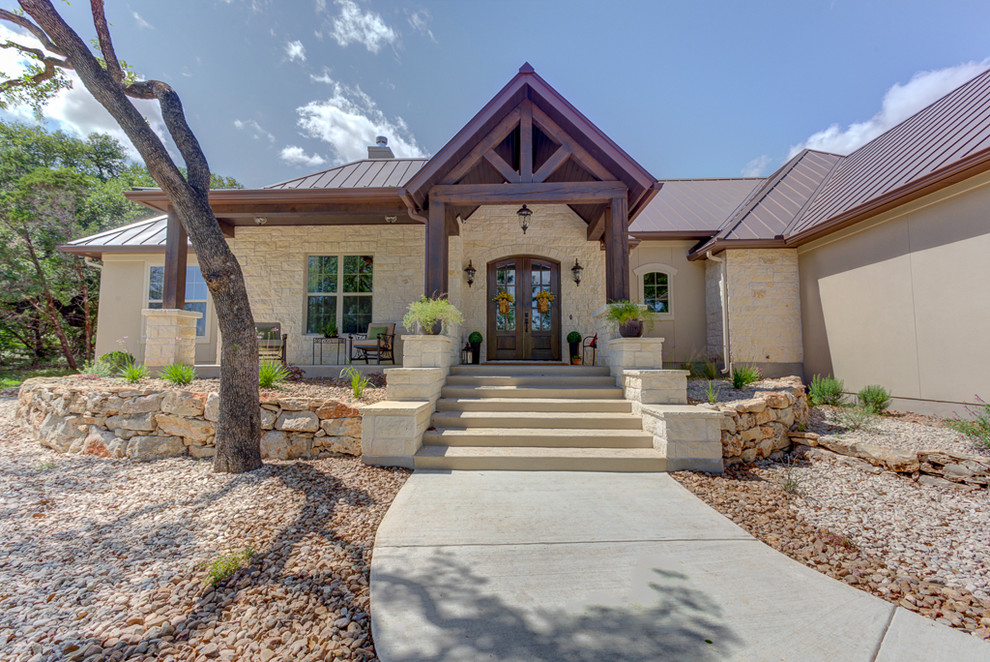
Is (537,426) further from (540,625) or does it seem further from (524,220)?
(524,220)

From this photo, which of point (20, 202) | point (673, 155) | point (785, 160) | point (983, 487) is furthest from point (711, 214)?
point (20, 202)

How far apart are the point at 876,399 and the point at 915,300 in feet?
5.03

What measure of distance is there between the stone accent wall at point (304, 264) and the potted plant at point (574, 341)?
10.9 feet

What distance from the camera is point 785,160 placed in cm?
1045

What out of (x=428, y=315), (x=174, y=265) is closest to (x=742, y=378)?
(x=428, y=315)

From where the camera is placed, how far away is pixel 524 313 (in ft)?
29.0

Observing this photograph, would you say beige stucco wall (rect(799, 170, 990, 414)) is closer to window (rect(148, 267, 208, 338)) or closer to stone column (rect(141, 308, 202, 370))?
stone column (rect(141, 308, 202, 370))

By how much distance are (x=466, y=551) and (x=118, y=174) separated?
3047cm

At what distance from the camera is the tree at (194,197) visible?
144 inches

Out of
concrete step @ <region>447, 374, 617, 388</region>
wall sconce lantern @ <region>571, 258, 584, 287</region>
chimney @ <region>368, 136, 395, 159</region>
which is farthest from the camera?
chimney @ <region>368, 136, 395, 159</region>

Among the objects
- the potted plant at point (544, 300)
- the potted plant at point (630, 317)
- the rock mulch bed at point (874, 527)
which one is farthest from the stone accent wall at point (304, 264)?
the rock mulch bed at point (874, 527)

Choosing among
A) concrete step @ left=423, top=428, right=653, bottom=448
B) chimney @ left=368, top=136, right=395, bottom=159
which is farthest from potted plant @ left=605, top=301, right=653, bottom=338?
chimney @ left=368, top=136, right=395, bottom=159

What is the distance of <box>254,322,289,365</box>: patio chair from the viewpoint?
7109 mm

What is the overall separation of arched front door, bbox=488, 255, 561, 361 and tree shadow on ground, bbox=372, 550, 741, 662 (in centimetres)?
667
